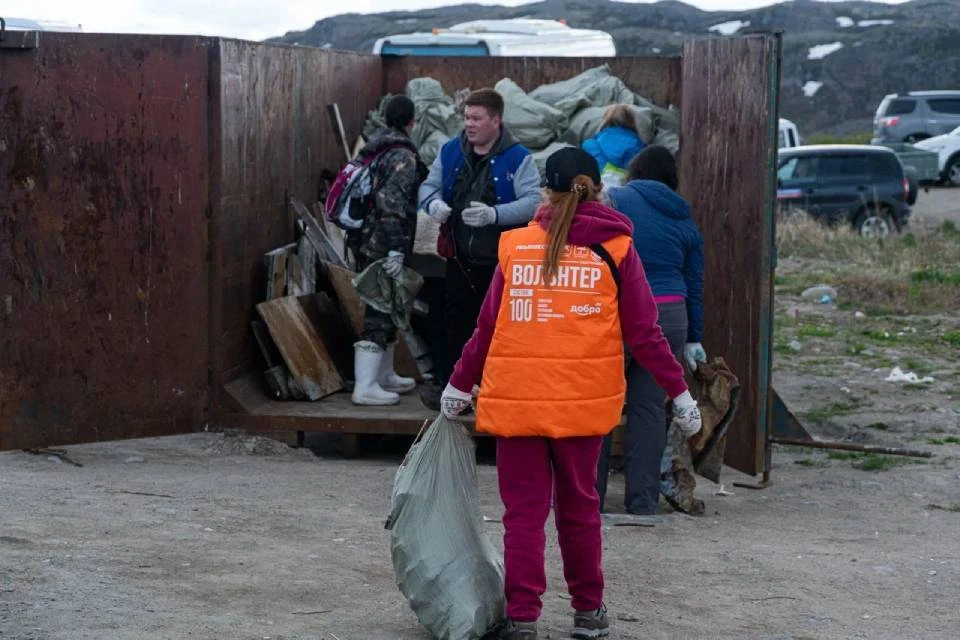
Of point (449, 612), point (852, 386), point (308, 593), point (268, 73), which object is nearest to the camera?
point (449, 612)

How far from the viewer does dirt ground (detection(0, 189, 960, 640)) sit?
454cm

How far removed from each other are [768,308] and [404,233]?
75.7 inches

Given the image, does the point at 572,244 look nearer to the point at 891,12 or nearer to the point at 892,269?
the point at 892,269

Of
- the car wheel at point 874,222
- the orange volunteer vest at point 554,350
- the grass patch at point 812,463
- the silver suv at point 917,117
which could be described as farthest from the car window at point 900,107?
the orange volunteer vest at point 554,350

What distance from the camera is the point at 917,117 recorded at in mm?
32781

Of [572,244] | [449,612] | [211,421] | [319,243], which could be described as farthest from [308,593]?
[319,243]

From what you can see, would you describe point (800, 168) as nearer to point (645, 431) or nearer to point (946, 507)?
point (946, 507)

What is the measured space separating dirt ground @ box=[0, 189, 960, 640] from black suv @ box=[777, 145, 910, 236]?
11.9m

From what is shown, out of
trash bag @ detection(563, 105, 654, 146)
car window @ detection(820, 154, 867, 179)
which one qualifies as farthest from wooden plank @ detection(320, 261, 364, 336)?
car window @ detection(820, 154, 867, 179)

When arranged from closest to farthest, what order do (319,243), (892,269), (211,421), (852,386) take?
(211,421), (319,243), (852,386), (892,269)

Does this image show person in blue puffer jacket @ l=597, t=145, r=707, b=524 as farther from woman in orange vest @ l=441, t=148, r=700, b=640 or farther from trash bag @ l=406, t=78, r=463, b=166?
trash bag @ l=406, t=78, r=463, b=166

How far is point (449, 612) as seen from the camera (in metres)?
4.30

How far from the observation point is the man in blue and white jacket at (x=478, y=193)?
6.84m

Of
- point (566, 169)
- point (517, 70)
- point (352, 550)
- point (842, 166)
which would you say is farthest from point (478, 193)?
point (842, 166)
